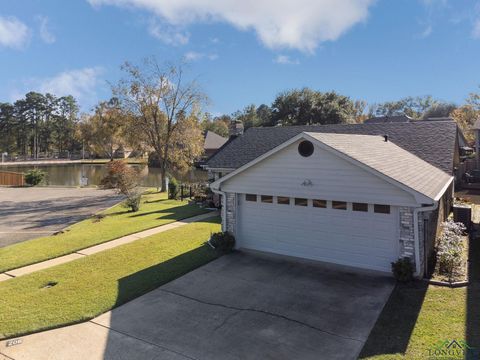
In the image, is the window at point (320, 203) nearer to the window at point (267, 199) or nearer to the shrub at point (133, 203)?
the window at point (267, 199)

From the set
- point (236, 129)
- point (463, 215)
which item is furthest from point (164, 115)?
point (463, 215)

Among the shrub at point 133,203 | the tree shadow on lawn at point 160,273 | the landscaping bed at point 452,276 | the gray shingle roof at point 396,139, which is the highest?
the gray shingle roof at point 396,139

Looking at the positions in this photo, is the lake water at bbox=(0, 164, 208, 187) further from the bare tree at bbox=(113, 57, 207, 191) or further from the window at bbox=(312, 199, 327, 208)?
the window at bbox=(312, 199, 327, 208)

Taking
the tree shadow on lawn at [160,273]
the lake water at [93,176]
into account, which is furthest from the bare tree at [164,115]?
the tree shadow on lawn at [160,273]

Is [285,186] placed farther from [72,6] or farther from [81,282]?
[72,6]

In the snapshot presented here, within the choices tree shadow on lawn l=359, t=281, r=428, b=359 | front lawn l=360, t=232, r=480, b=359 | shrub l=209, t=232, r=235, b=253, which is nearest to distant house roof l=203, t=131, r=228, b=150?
shrub l=209, t=232, r=235, b=253

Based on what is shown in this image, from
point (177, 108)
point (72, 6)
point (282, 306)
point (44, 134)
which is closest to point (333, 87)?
point (177, 108)
